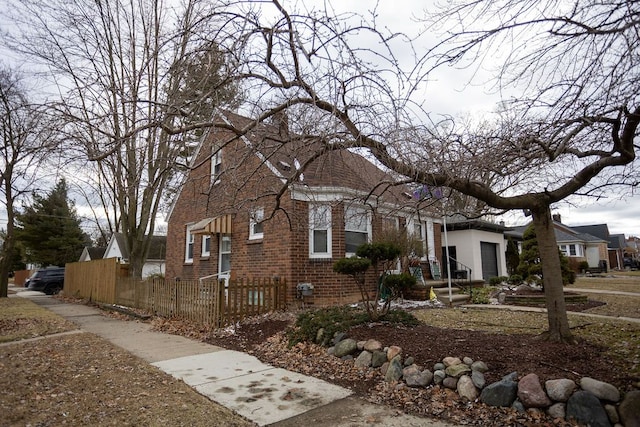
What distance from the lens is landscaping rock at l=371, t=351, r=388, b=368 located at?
563 cm

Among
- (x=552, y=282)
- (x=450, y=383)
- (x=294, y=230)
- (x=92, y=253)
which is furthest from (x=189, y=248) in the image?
(x=92, y=253)

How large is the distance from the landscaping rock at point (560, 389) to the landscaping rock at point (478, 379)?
2.08 feet

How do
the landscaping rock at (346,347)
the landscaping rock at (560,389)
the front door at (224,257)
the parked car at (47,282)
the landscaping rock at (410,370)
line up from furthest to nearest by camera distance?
1. the parked car at (47,282)
2. the front door at (224,257)
3. the landscaping rock at (346,347)
4. the landscaping rock at (410,370)
5. the landscaping rock at (560,389)

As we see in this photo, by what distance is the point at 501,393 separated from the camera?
4219 millimetres

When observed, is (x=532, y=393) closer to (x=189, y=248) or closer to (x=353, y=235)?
(x=353, y=235)

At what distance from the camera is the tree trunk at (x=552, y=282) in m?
5.39

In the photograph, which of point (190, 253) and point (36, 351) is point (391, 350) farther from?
point (190, 253)

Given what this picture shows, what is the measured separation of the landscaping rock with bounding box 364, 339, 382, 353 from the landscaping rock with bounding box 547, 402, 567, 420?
2359 millimetres

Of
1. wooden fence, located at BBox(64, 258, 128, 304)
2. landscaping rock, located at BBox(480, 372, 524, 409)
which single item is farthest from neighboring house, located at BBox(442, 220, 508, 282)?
wooden fence, located at BBox(64, 258, 128, 304)

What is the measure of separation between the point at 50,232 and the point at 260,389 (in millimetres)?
43494

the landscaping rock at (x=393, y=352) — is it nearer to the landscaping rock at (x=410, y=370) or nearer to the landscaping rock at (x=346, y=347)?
the landscaping rock at (x=410, y=370)

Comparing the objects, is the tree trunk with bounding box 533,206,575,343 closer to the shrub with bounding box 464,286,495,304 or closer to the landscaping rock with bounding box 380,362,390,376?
the landscaping rock with bounding box 380,362,390,376

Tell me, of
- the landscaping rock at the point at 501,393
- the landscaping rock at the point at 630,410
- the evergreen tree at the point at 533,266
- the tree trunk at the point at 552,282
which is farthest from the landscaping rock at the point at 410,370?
the evergreen tree at the point at 533,266

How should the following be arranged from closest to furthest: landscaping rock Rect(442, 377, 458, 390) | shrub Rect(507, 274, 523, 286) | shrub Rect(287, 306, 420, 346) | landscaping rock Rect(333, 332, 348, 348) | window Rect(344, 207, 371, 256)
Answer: landscaping rock Rect(442, 377, 458, 390), landscaping rock Rect(333, 332, 348, 348), shrub Rect(287, 306, 420, 346), window Rect(344, 207, 371, 256), shrub Rect(507, 274, 523, 286)
